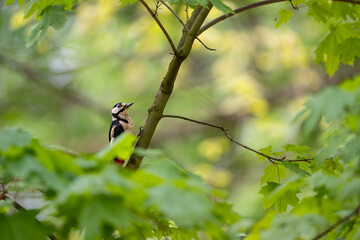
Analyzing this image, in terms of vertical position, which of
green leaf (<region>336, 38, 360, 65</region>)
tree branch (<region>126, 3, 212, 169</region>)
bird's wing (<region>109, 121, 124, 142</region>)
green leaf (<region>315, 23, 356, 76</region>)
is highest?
bird's wing (<region>109, 121, 124, 142</region>)

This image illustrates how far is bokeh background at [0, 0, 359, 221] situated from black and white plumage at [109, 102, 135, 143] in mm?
2675

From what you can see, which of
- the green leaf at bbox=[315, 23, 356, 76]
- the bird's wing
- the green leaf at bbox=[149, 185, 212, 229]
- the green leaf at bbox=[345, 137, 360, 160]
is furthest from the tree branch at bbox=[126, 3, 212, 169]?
the bird's wing

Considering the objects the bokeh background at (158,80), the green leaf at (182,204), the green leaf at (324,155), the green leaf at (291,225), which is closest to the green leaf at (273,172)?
the green leaf at (324,155)

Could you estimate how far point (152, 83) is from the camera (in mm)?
8812

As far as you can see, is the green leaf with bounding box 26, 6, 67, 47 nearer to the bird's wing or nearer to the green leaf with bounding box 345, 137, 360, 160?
the green leaf with bounding box 345, 137, 360, 160

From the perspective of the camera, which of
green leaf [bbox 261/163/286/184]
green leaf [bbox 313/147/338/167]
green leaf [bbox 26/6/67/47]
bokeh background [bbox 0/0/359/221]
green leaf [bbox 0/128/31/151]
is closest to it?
green leaf [bbox 0/128/31/151]

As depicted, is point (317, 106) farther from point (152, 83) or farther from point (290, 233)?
point (152, 83)

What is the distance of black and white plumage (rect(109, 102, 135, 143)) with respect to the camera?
4.69 meters

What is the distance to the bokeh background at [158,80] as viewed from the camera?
7.76m

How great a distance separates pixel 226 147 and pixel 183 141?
2.58ft

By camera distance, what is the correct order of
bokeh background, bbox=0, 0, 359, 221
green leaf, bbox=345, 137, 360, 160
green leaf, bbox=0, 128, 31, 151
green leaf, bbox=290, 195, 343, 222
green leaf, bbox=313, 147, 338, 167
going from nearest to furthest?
green leaf, bbox=0, 128, 31, 151 → green leaf, bbox=290, 195, 343, 222 → green leaf, bbox=345, 137, 360, 160 → green leaf, bbox=313, 147, 338, 167 → bokeh background, bbox=0, 0, 359, 221

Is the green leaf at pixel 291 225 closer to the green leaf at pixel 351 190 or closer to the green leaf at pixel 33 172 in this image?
A: the green leaf at pixel 351 190

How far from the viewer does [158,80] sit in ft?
29.0

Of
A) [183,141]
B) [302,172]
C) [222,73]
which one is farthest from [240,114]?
[302,172]
